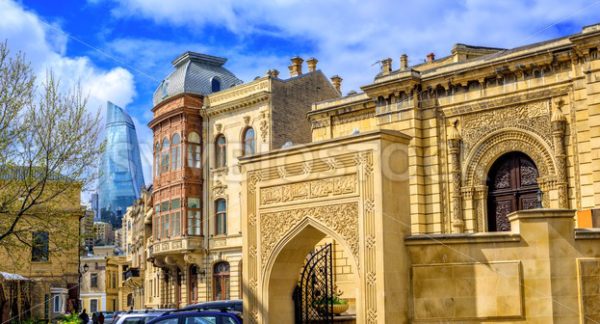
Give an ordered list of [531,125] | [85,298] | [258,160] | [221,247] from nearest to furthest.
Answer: [258,160]
[531,125]
[221,247]
[85,298]

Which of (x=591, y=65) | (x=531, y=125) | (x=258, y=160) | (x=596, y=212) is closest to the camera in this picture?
(x=258, y=160)

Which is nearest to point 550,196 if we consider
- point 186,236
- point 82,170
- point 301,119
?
point 82,170

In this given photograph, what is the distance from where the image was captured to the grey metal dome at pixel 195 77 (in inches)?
1591

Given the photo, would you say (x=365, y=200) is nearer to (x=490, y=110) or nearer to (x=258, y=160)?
(x=258, y=160)

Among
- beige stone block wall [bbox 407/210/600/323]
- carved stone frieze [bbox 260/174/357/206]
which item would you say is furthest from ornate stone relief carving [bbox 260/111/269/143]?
beige stone block wall [bbox 407/210/600/323]

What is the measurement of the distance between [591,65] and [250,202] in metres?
9.56

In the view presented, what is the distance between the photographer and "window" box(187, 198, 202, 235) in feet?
127

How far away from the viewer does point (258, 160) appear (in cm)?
1400

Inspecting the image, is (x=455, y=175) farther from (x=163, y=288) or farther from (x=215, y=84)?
(x=163, y=288)

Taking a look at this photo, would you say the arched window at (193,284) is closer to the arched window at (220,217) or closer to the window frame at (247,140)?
the arched window at (220,217)

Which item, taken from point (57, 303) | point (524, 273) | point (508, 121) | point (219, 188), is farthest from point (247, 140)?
point (524, 273)

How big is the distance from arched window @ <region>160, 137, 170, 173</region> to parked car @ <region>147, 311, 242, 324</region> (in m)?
26.2

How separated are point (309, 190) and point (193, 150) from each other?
26928 mm

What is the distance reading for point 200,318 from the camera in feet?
47.5
